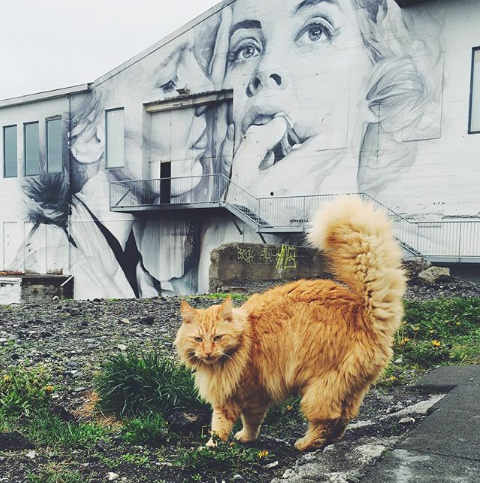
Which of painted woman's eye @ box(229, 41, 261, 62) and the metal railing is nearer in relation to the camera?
the metal railing

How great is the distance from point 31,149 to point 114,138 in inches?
240

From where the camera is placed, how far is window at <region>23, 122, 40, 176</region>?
26531 millimetres

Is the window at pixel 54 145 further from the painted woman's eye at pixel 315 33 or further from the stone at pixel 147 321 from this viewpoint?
the stone at pixel 147 321

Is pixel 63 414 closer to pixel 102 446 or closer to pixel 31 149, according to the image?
pixel 102 446

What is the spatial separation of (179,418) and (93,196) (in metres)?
22.9

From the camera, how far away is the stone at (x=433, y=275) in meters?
13.8

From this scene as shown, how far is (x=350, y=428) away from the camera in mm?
3463

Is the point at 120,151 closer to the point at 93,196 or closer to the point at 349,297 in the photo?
the point at 93,196

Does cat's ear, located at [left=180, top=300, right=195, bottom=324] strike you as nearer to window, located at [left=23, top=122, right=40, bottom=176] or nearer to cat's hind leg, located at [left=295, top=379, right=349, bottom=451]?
cat's hind leg, located at [left=295, top=379, right=349, bottom=451]

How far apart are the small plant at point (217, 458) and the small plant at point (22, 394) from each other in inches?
68.4

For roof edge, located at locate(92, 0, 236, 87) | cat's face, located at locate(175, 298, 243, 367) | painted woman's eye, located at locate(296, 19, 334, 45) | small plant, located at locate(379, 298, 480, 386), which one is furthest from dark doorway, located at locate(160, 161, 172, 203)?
cat's face, located at locate(175, 298, 243, 367)

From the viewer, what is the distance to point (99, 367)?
17.1 feet

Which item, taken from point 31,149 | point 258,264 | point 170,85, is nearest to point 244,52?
point 170,85

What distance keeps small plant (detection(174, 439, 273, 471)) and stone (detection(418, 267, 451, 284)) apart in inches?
481
